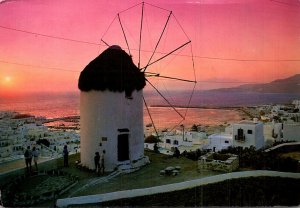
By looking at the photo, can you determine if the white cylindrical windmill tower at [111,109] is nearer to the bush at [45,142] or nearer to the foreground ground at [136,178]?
the foreground ground at [136,178]

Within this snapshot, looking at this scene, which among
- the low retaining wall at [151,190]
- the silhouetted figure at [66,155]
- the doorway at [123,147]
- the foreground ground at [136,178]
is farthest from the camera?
the silhouetted figure at [66,155]

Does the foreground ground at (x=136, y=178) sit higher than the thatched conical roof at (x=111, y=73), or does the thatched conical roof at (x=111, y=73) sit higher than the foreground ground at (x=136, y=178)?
the thatched conical roof at (x=111, y=73)

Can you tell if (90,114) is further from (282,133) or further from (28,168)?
(282,133)

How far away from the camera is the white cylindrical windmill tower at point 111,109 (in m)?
8.29

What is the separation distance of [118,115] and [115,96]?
53 cm

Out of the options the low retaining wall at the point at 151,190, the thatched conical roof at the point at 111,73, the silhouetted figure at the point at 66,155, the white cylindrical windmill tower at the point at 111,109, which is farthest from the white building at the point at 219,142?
the silhouetted figure at the point at 66,155

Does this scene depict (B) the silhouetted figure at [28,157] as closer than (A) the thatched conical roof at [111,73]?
Yes

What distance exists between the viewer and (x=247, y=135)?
1485 cm

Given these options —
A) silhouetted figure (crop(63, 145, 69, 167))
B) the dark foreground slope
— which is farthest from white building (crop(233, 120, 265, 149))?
silhouetted figure (crop(63, 145, 69, 167))

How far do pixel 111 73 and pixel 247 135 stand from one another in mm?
9087

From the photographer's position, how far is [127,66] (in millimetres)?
8641

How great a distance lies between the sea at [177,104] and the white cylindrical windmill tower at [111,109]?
1.05 metres

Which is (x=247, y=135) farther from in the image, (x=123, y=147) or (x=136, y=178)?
(x=136, y=178)

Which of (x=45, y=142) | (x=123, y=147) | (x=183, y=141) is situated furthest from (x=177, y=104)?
(x=123, y=147)
